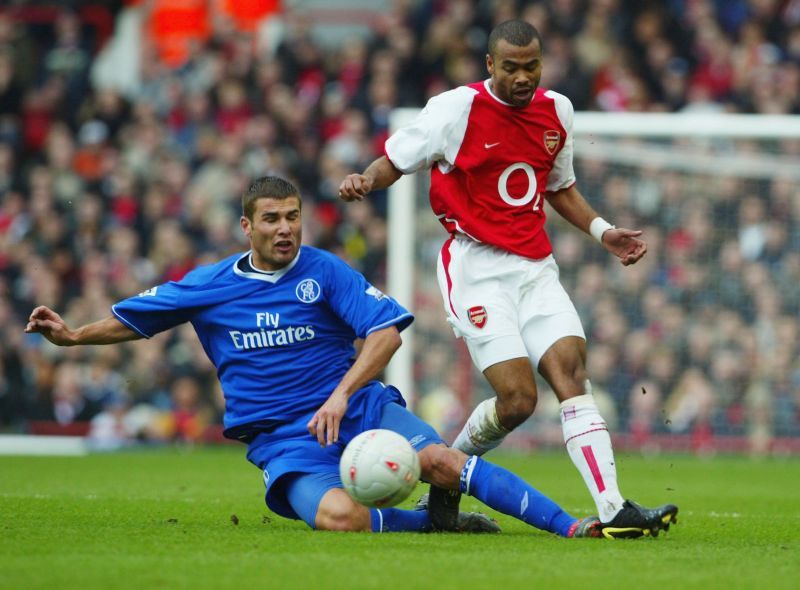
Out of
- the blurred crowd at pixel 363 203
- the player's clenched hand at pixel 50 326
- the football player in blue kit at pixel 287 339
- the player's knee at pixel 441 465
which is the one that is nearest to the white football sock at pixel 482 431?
the football player in blue kit at pixel 287 339

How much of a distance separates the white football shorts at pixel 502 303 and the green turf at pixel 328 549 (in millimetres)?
941

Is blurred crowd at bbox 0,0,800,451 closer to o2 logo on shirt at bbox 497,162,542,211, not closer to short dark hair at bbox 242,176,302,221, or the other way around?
o2 logo on shirt at bbox 497,162,542,211

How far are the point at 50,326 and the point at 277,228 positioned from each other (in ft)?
4.00

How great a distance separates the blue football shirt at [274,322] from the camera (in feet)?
24.6

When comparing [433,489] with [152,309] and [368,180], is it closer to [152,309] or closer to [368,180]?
[368,180]

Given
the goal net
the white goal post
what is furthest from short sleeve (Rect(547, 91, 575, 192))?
the goal net

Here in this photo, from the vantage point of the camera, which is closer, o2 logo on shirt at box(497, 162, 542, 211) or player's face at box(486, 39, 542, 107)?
player's face at box(486, 39, 542, 107)

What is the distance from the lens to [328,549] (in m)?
6.30

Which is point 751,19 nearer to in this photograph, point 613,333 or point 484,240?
point 613,333

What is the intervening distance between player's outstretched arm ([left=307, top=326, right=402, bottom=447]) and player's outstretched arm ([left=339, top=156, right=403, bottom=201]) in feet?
2.26

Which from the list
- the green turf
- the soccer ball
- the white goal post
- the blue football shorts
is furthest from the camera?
the white goal post

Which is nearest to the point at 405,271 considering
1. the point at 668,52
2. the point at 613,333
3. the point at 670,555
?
the point at 613,333

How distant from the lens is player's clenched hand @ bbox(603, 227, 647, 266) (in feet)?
24.8

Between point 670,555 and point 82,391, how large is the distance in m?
11.9
